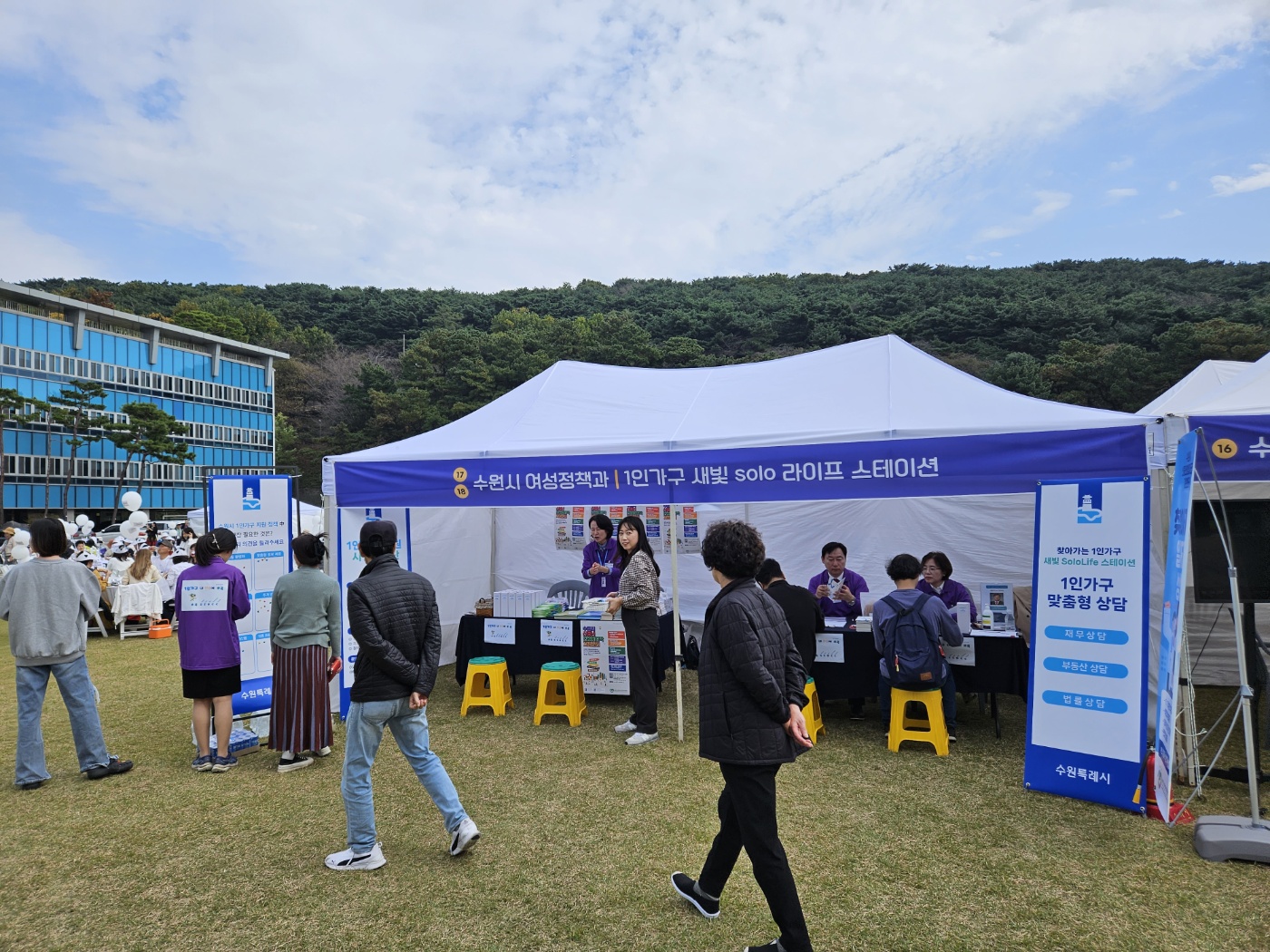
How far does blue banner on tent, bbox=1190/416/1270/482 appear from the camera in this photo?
3.74 metres

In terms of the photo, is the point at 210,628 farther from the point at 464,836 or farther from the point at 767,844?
the point at 767,844

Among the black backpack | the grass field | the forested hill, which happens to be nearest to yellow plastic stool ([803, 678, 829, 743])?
the grass field

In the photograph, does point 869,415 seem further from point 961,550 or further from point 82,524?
point 82,524

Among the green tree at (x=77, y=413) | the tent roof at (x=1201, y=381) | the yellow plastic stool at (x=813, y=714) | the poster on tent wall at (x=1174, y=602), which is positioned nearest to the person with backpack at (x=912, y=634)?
the yellow plastic stool at (x=813, y=714)

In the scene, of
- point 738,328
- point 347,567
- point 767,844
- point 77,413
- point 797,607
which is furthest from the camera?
point 738,328

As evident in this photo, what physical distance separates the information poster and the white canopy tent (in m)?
1.12

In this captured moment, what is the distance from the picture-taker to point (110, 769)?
4.41 meters

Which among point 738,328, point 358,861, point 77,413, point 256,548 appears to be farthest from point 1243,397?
point 77,413

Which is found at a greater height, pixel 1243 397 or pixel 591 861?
pixel 1243 397

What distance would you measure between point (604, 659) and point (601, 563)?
41.8 inches

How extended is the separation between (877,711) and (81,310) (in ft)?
160

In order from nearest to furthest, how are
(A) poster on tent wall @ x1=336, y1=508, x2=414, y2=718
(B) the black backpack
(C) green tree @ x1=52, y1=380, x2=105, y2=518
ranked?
(B) the black backpack
(A) poster on tent wall @ x1=336, y1=508, x2=414, y2=718
(C) green tree @ x1=52, y1=380, x2=105, y2=518

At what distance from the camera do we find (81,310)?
40.9m

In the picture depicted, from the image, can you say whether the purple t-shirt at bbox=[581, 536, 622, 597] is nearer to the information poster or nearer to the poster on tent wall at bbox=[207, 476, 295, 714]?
the information poster
